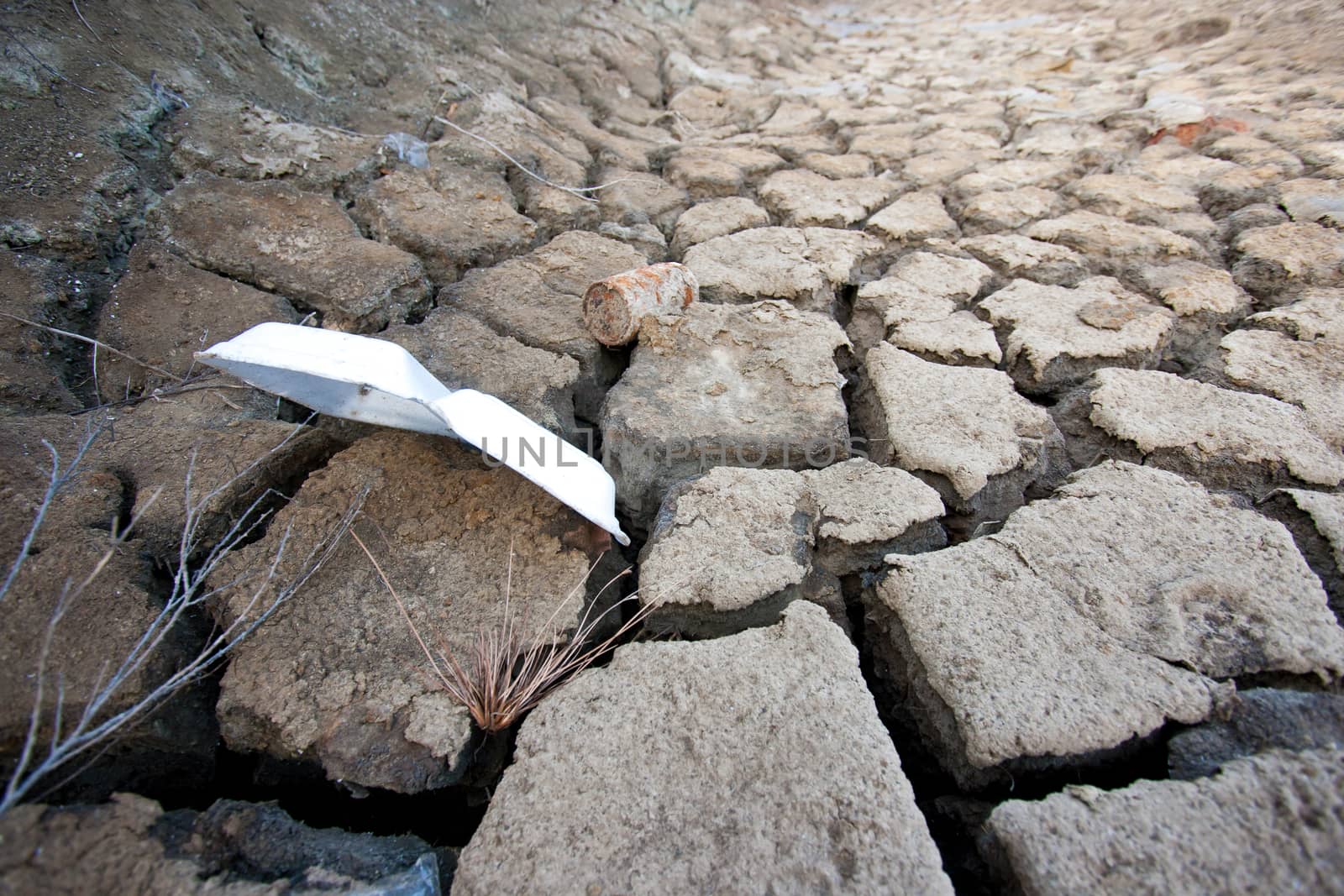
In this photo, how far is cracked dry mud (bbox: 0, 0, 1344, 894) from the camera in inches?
29.3

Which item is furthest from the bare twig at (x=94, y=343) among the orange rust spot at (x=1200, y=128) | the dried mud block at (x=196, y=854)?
the orange rust spot at (x=1200, y=128)

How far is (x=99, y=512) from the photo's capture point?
1.01 metres

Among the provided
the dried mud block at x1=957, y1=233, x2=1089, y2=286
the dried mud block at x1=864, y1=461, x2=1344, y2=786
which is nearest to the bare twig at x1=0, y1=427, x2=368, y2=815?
the dried mud block at x1=864, y1=461, x2=1344, y2=786

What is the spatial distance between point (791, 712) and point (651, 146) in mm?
2541

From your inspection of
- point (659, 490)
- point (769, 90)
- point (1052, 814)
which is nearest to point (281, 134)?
point (659, 490)

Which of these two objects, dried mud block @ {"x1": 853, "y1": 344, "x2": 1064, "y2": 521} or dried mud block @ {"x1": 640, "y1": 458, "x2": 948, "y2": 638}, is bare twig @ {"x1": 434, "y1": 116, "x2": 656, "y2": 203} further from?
dried mud block @ {"x1": 640, "y1": 458, "x2": 948, "y2": 638}

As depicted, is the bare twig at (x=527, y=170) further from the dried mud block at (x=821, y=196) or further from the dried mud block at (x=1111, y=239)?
the dried mud block at (x=1111, y=239)

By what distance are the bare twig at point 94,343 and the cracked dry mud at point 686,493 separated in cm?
1

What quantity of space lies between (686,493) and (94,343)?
121cm

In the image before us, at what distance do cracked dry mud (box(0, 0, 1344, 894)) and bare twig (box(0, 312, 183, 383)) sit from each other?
0.01 metres

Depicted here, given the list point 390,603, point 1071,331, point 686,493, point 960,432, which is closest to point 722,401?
point 686,493

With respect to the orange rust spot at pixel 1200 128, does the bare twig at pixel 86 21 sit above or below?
above

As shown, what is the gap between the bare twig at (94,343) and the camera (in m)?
1.24

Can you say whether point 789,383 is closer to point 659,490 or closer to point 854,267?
point 659,490
